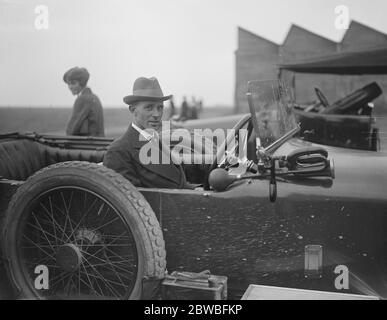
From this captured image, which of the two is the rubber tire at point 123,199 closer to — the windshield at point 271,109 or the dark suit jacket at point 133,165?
the dark suit jacket at point 133,165

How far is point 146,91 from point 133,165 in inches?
15.9

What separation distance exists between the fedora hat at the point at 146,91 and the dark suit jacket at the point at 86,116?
1626 millimetres

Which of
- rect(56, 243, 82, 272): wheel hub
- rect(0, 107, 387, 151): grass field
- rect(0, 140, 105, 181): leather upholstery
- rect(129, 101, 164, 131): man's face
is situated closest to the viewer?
rect(56, 243, 82, 272): wheel hub

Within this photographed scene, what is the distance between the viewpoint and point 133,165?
2.28 m

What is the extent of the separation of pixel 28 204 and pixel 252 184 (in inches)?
43.1

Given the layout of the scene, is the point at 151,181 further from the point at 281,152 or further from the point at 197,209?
the point at 281,152

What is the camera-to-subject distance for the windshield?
2.25 metres

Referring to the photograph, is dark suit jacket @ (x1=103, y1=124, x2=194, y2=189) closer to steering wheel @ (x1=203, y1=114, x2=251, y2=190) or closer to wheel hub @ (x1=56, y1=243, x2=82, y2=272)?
steering wheel @ (x1=203, y1=114, x2=251, y2=190)

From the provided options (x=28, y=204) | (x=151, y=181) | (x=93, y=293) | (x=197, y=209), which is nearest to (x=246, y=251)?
(x=197, y=209)

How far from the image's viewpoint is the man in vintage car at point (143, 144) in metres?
2.26

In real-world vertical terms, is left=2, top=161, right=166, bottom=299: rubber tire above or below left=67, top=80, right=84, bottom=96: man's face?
below

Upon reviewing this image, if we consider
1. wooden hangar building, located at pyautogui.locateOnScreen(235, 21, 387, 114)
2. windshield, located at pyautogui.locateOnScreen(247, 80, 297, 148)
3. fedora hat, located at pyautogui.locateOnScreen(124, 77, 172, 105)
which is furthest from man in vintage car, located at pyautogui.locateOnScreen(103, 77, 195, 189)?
wooden hangar building, located at pyautogui.locateOnScreen(235, 21, 387, 114)

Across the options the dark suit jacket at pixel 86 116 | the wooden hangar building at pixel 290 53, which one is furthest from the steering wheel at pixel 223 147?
the wooden hangar building at pixel 290 53
